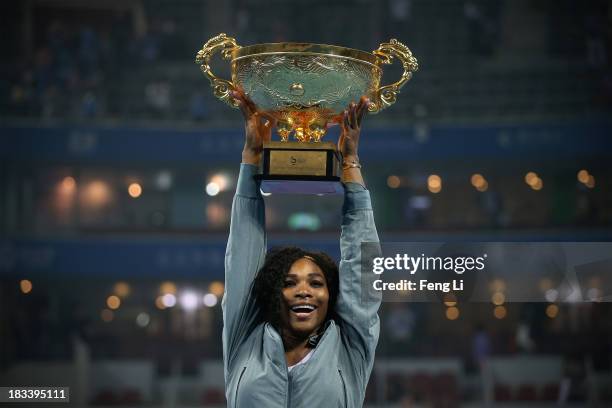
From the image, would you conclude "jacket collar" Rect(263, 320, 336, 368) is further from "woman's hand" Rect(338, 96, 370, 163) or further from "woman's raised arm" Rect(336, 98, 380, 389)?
"woman's hand" Rect(338, 96, 370, 163)

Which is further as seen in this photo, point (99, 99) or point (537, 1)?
point (537, 1)

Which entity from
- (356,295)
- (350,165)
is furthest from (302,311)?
(350,165)

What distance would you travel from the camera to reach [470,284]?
3.17 m

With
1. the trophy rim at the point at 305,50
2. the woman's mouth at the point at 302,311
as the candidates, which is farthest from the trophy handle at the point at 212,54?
the woman's mouth at the point at 302,311

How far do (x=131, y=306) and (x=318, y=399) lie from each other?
11.7 meters

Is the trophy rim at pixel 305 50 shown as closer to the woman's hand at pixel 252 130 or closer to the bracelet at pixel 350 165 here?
the woman's hand at pixel 252 130

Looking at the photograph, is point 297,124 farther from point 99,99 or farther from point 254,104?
point 99,99

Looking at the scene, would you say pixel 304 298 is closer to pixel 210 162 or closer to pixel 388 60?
pixel 388 60

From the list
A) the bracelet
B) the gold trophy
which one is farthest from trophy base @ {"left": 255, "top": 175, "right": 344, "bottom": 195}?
the bracelet

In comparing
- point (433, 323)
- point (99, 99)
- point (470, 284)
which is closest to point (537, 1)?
point (433, 323)

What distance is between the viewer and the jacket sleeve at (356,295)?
100 inches

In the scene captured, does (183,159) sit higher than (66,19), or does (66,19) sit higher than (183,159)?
(66,19)

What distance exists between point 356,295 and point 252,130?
1.69 ft

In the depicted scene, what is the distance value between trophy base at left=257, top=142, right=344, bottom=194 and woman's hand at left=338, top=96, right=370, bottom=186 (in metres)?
0.06
